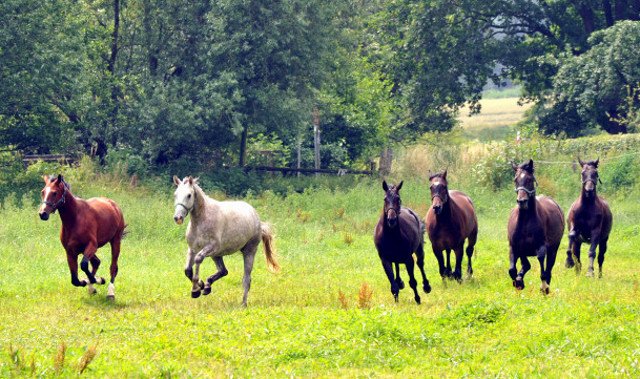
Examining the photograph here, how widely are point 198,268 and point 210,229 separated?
2.33 ft

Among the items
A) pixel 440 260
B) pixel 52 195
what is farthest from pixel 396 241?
pixel 52 195

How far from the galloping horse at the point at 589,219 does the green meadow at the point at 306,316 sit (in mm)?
507

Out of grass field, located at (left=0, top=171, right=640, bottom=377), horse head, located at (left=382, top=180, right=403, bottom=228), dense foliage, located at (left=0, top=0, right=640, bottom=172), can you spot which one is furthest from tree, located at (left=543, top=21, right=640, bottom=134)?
horse head, located at (left=382, top=180, right=403, bottom=228)

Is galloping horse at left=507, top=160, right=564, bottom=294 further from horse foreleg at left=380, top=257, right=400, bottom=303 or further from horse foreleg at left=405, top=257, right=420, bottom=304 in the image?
horse foreleg at left=380, top=257, right=400, bottom=303

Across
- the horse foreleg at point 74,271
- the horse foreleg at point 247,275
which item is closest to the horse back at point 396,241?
the horse foreleg at point 247,275

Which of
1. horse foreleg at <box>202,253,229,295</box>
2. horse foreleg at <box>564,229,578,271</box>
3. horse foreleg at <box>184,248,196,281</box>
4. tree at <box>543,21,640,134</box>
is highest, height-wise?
tree at <box>543,21,640,134</box>

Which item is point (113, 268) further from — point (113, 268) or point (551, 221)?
point (551, 221)

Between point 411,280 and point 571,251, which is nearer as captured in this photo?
point 411,280

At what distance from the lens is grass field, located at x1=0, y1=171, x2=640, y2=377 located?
7953 millimetres

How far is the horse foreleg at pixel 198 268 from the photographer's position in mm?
11602

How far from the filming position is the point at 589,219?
1484 cm

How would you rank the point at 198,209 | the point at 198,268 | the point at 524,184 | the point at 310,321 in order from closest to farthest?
the point at 310,321, the point at 198,268, the point at 198,209, the point at 524,184

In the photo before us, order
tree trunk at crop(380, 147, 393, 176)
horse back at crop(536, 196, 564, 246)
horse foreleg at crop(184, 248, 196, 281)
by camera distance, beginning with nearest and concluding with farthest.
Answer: horse foreleg at crop(184, 248, 196, 281)
horse back at crop(536, 196, 564, 246)
tree trunk at crop(380, 147, 393, 176)

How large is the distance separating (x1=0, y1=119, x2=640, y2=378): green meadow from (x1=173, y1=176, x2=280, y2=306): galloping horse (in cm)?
53
